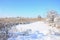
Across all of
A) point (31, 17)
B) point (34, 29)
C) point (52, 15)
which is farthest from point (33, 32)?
point (52, 15)

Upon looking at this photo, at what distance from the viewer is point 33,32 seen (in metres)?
1.76

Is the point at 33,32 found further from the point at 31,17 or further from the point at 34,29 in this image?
the point at 31,17

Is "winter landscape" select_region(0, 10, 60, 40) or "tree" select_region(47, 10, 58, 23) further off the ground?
"tree" select_region(47, 10, 58, 23)

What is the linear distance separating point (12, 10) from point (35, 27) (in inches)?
14.1

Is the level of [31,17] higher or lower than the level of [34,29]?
higher

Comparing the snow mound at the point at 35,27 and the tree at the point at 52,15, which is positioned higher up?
the tree at the point at 52,15

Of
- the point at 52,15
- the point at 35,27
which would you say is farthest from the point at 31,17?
the point at 52,15

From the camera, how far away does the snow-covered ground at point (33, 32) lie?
5.65 feet

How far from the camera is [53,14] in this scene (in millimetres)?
1821

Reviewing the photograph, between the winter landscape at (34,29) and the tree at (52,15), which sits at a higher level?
the tree at (52,15)

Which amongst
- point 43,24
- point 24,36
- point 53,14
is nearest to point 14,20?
point 24,36

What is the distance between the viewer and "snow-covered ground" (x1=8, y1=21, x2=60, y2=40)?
172 cm

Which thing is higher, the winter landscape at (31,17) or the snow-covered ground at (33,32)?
the winter landscape at (31,17)

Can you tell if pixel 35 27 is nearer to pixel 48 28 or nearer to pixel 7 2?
pixel 48 28
